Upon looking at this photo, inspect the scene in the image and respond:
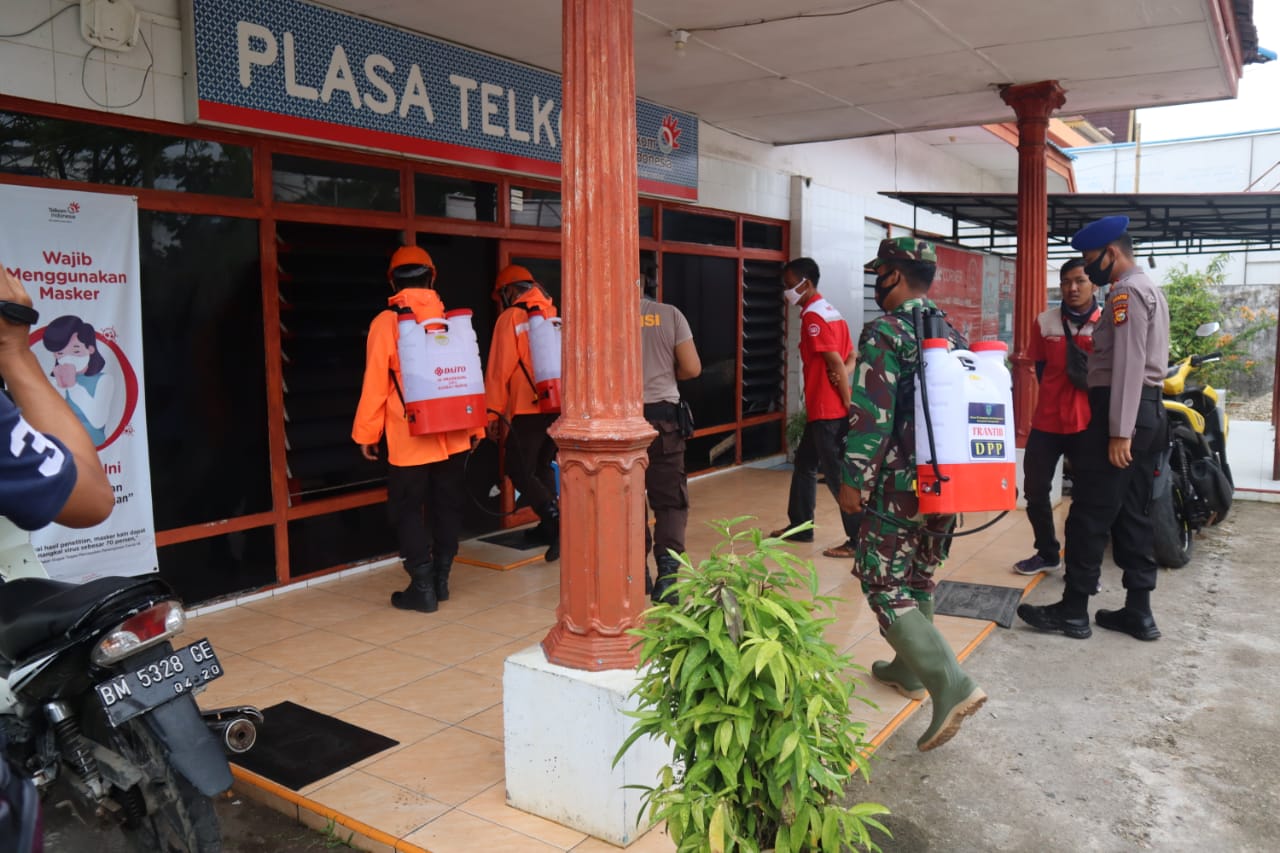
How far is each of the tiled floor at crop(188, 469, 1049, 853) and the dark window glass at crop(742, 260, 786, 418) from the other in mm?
3348

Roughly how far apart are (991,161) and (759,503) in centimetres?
966

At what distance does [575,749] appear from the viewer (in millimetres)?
2986

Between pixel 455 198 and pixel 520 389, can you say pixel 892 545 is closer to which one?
pixel 520 389

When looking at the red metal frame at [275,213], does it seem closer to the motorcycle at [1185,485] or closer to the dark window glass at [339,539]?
the dark window glass at [339,539]

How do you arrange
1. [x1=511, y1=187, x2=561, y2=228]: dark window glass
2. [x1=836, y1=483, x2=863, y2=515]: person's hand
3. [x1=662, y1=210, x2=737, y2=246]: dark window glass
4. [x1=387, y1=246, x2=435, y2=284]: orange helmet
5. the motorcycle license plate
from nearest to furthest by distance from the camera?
the motorcycle license plate < [x1=836, y1=483, x2=863, y2=515]: person's hand < [x1=387, y1=246, x2=435, y2=284]: orange helmet < [x1=511, y1=187, x2=561, y2=228]: dark window glass < [x1=662, y1=210, x2=737, y2=246]: dark window glass

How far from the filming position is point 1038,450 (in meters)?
5.77

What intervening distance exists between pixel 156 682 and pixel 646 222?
6.53m

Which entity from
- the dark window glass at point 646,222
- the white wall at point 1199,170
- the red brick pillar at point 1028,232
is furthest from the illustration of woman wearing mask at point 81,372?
the white wall at point 1199,170

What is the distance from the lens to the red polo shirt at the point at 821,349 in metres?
5.83

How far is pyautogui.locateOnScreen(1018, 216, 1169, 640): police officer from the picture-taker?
4680 millimetres

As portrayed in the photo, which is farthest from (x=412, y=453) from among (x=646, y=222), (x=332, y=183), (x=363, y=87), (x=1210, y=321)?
(x=1210, y=321)

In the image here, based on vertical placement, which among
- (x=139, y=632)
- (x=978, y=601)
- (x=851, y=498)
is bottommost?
(x=978, y=601)

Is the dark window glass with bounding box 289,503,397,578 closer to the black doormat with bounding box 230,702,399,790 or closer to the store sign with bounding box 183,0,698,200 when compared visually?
the black doormat with bounding box 230,702,399,790

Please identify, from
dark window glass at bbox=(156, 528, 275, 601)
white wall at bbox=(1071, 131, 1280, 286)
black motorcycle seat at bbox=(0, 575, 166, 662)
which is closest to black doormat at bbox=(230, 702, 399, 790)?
black motorcycle seat at bbox=(0, 575, 166, 662)
